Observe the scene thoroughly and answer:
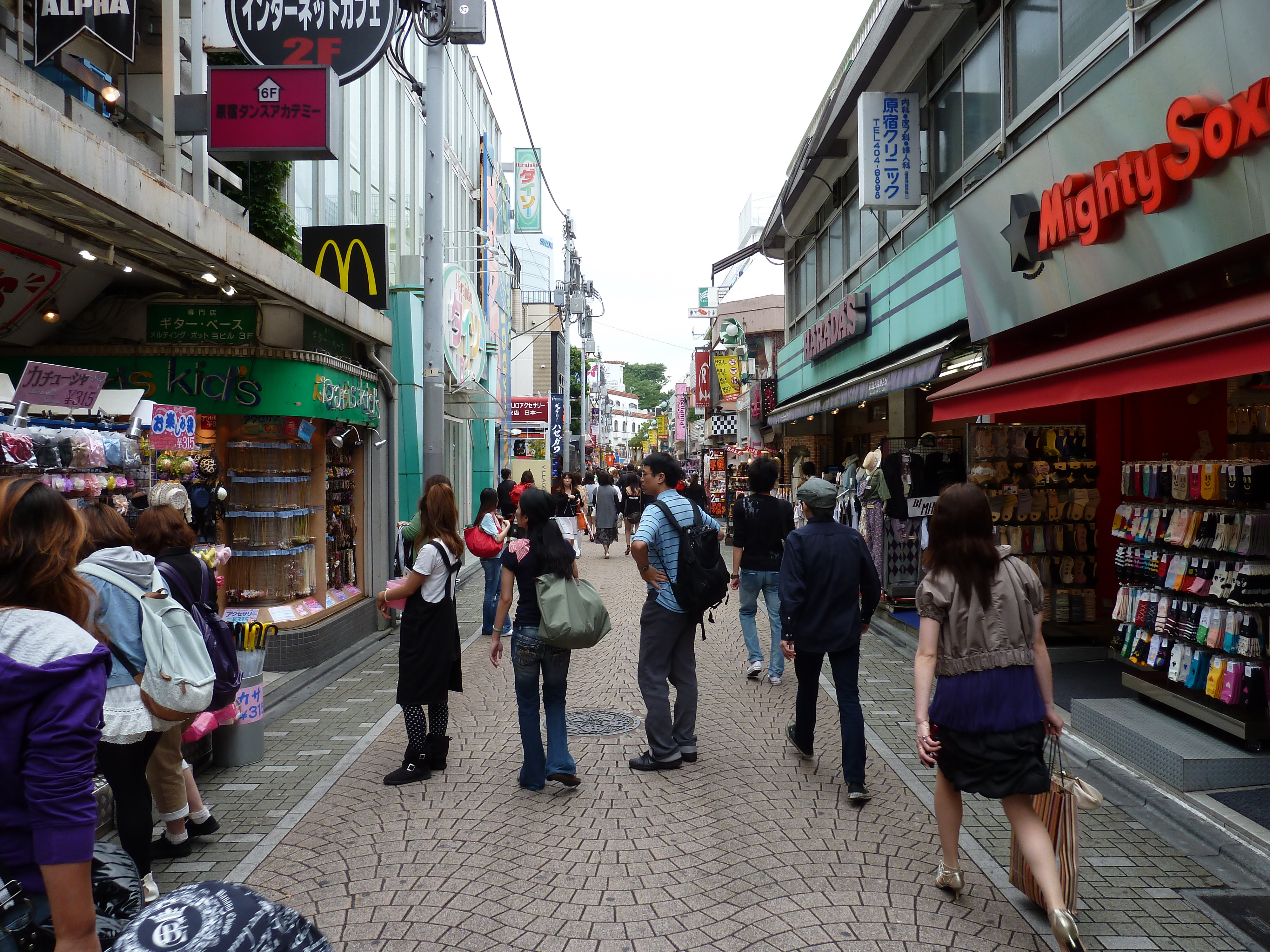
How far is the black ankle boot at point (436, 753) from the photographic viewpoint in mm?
5812

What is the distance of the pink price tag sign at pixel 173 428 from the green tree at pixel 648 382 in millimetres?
107516

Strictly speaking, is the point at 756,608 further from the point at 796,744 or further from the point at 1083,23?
the point at 1083,23

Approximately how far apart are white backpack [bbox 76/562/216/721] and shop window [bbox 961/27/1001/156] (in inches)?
366

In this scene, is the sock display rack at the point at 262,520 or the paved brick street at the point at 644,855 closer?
the paved brick street at the point at 644,855

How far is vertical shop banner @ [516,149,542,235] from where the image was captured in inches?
1202

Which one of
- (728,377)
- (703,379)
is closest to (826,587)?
(728,377)

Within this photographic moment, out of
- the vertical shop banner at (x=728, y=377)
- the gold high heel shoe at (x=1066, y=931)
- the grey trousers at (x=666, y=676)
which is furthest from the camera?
the vertical shop banner at (x=728, y=377)

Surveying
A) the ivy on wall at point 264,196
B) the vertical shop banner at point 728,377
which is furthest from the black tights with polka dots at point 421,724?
the vertical shop banner at point 728,377

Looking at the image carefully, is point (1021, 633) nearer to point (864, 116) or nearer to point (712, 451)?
point (864, 116)

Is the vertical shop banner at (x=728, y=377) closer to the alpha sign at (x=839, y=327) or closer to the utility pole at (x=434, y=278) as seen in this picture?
the alpha sign at (x=839, y=327)

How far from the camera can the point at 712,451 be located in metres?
33.4

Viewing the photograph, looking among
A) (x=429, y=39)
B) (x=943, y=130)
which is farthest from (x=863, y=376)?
(x=429, y=39)

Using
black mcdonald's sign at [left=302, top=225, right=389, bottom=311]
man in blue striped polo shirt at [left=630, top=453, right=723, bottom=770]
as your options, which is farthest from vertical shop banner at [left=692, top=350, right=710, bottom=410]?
man in blue striped polo shirt at [left=630, top=453, right=723, bottom=770]

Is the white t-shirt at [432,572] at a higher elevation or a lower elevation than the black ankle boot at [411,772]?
higher
